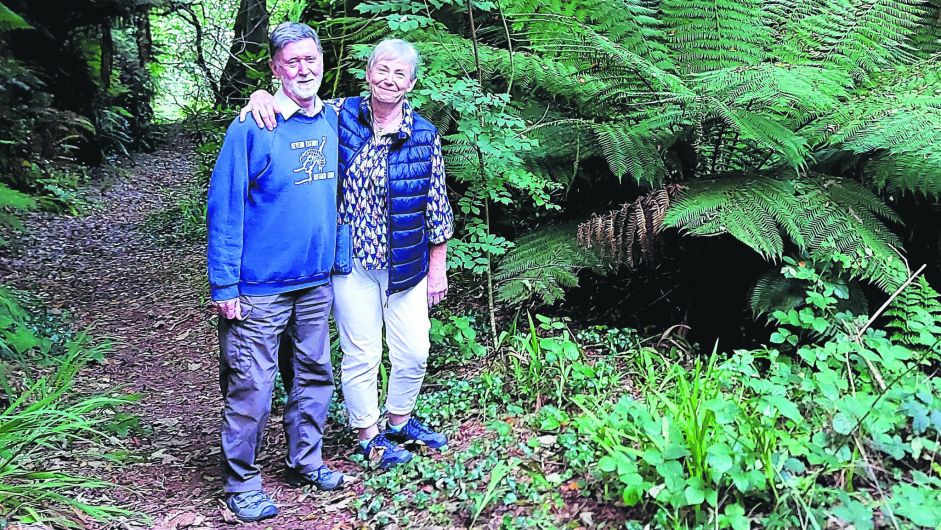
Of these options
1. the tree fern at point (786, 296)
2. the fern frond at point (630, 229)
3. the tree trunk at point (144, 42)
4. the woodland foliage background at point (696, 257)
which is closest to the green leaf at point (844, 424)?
the woodland foliage background at point (696, 257)

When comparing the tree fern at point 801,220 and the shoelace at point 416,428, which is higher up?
the tree fern at point 801,220

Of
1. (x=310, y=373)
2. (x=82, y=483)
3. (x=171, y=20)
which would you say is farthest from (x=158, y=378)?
(x=171, y=20)

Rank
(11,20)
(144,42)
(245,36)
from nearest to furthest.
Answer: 1. (11,20)
2. (245,36)
3. (144,42)

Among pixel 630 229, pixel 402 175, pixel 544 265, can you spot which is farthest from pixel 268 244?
pixel 630 229

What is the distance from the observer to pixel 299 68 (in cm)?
262

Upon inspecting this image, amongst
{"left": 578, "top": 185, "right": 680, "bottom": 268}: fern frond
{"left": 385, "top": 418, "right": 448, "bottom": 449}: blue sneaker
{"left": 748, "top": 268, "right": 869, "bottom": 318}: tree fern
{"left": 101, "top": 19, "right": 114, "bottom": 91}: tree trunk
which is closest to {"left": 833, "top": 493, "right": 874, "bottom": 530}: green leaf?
{"left": 748, "top": 268, "right": 869, "bottom": 318}: tree fern

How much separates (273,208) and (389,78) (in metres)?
0.66

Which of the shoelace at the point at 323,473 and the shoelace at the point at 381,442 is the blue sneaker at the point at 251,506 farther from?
the shoelace at the point at 381,442

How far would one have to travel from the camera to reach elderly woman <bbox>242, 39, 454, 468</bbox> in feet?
9.16

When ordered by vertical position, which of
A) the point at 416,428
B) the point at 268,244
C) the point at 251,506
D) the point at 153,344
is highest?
the point at 268,244

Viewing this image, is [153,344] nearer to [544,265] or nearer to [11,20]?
[11,20]

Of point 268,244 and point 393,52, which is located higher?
point 393,52

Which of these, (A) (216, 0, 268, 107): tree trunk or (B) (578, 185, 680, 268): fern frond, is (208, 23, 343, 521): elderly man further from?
(A) (216, 0, 268, 107): tree trunk

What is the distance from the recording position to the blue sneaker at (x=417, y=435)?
10.2ft
